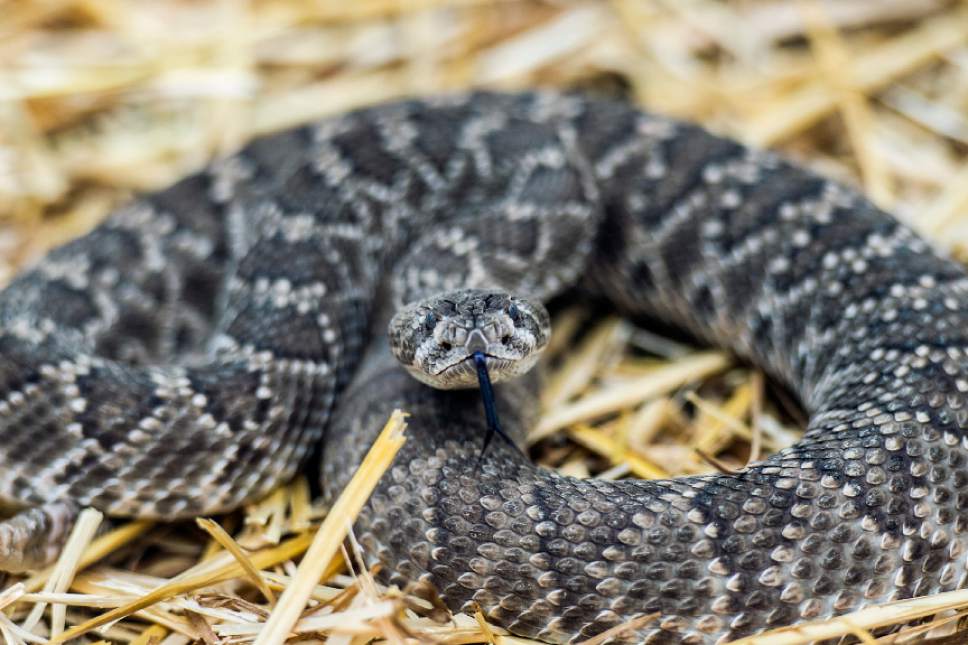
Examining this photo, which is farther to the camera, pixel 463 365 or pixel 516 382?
pixel 516 382

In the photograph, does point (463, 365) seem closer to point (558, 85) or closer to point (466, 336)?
point (466, 336)

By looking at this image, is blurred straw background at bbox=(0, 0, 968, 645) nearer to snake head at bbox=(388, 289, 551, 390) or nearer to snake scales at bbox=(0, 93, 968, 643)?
snake scales at bbox=(0, 93, 968, 643)

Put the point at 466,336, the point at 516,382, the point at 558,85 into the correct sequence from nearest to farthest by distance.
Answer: the point at 466,336, the point at 516,382, the point at 558,85

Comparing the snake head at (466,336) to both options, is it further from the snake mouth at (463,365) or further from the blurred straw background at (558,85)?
the blurred straw background at (558,85)

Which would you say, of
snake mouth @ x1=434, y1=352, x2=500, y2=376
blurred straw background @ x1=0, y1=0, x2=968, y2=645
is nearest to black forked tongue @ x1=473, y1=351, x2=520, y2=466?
snake mouth @ x1=434, y1=352, x2=500, y2=376

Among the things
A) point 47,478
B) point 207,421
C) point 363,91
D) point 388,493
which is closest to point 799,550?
point 388,493

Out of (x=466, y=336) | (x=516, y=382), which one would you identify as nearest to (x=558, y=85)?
(x=516, y=382)
